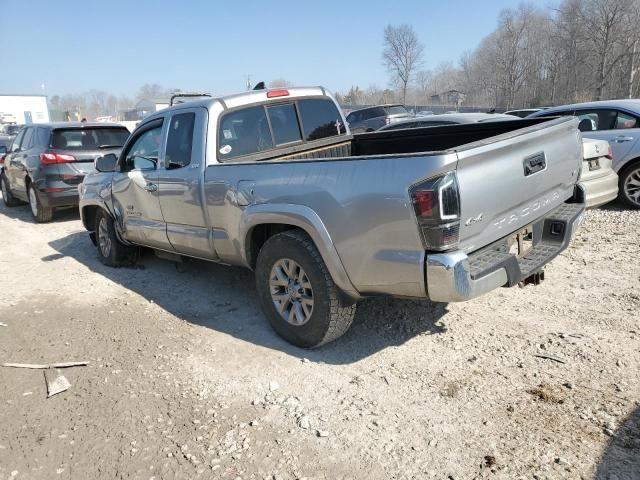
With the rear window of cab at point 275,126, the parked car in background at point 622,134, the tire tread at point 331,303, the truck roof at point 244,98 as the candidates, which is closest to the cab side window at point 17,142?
the truck roof at point 244,98

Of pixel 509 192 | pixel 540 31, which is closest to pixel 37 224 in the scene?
pixel 509 192

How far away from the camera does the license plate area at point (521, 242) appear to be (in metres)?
3.33

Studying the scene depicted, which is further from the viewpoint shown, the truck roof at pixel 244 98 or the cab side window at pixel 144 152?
the cab side window at pixel 144 152

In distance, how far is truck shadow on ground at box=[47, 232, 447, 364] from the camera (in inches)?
152

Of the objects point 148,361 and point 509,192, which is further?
point 148,361

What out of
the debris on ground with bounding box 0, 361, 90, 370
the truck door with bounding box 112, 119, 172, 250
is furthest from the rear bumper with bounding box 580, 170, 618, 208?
the debris on ground with bounding box 0, 361, 90, 370

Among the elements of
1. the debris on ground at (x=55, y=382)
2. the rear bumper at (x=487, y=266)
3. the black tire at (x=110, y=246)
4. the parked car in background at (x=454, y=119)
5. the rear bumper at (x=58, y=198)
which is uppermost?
the parked car in background at (x=454, y=119)

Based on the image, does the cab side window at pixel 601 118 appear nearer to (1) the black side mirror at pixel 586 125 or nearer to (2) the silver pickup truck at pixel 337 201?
(1) the black side mirror at pixel 586 125

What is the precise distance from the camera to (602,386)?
3037 mm

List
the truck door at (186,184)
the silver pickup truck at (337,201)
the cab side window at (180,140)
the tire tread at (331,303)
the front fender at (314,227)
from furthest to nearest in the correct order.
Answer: the cab side window at (180,140) < the truck door at (186,184) < the tire tread at (331,303) < the front fender at (314,227) < the silver pickup truck at (337,201)

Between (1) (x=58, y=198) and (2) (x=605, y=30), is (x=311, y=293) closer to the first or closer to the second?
(1) (x=58, y=198)

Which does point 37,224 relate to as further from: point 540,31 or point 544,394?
point 540,31

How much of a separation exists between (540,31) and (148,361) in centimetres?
7085

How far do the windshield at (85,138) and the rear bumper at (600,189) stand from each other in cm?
791
